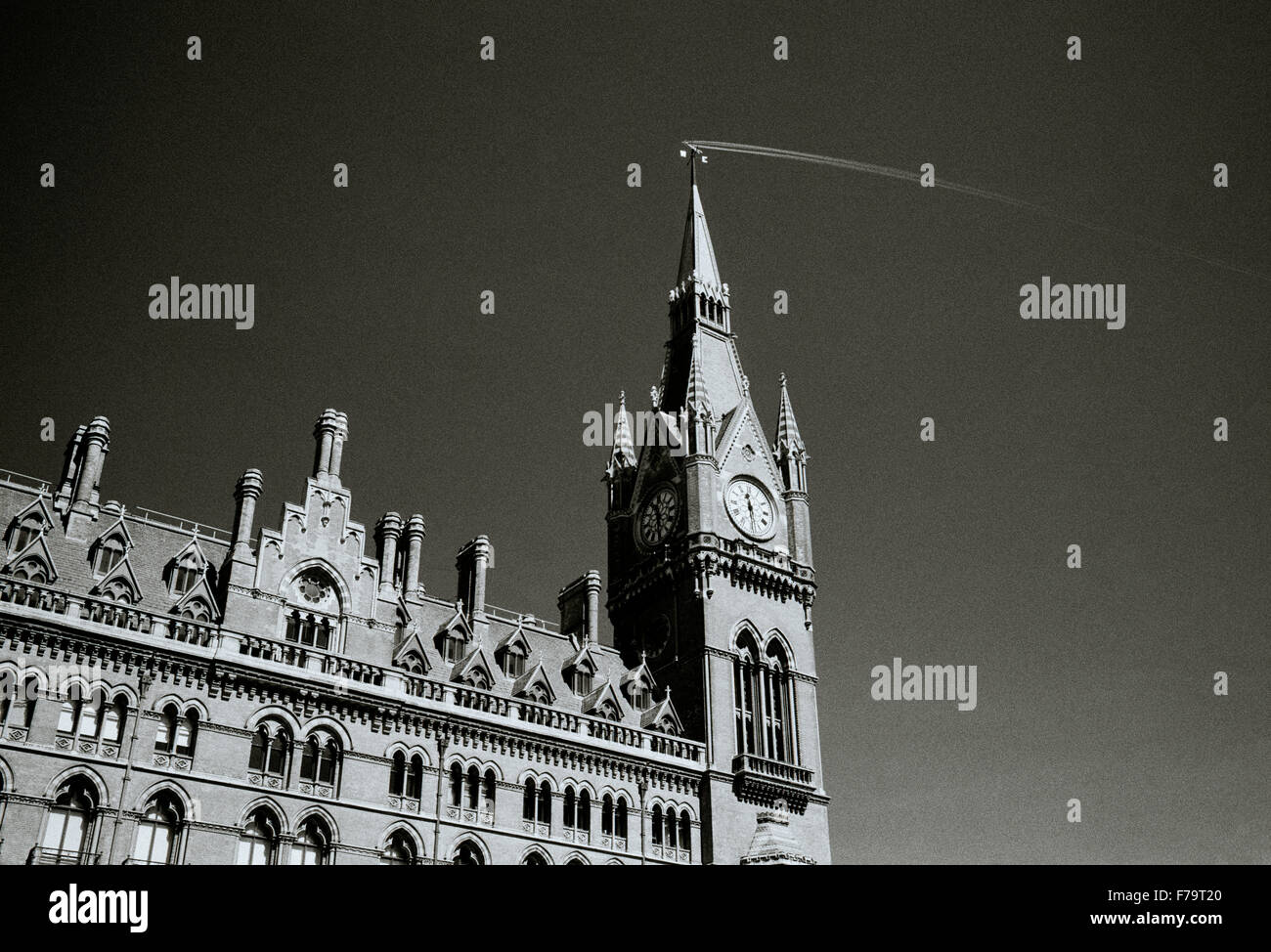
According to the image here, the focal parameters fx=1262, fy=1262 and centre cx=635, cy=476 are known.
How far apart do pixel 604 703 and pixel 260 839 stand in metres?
16.8

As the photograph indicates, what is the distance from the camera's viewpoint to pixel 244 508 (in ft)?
154

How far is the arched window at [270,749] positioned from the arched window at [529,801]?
A: 962 centimetres

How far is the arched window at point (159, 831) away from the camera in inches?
1512

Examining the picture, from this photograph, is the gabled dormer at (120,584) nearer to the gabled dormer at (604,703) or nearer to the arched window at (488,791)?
the arched window at (488,791)

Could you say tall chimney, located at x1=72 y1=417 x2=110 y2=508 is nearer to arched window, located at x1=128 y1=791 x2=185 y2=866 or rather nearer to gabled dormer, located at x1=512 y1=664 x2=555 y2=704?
arched window, located at x1=128 y1=791 x2=185 y2=866

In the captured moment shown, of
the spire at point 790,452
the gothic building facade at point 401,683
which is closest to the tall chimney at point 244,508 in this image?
the gothic building facade at point 401,683

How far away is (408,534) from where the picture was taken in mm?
54562

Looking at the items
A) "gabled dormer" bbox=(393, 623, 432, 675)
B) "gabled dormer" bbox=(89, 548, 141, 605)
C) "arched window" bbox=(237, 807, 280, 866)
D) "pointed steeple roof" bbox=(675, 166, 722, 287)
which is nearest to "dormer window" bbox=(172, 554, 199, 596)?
"gabled dormer" bbox=(89, 548, 141, 605)

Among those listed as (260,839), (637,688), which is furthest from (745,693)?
(260,839)

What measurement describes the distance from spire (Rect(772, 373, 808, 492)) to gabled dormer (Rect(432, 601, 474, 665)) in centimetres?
1966

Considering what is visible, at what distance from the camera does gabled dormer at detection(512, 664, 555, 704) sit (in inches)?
2021

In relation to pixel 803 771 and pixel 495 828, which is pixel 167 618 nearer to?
pixel 495 828

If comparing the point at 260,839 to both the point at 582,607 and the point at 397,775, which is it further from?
the point at 582,607
